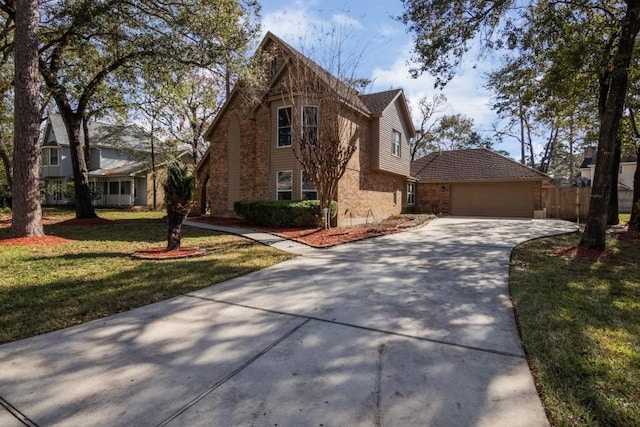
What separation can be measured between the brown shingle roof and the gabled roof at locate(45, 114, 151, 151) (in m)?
22.0

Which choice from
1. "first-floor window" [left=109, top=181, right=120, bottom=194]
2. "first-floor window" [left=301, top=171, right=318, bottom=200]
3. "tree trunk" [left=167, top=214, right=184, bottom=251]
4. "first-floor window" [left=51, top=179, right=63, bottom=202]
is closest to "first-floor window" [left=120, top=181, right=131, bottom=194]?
"first-floor window" [left=109, top=181, right=120, bottom=194]

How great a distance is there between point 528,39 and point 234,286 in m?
10.2

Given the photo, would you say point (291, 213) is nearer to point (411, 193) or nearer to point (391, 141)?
point (391, 141)

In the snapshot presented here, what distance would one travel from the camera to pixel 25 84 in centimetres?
952

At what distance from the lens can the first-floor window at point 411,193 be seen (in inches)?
966

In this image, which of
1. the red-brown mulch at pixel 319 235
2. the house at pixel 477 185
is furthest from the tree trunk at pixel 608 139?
the house at pixel 477 185

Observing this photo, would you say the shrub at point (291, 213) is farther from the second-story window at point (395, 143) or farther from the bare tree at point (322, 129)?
the second-story window at point (395, 143)

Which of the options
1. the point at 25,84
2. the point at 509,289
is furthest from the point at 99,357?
the point at 25,84

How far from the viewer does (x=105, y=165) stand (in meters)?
33.1

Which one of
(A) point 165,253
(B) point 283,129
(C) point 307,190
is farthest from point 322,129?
(A) point 165,253

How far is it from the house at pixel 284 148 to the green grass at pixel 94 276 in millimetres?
6074

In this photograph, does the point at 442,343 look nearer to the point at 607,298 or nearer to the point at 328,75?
the point at 607,298

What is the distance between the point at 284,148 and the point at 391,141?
21.7 ft

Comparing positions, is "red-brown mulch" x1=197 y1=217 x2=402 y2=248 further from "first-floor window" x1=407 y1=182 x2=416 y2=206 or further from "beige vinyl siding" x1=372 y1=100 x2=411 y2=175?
"first-floor window" x1=407 y1=182 x2=416 y2=206
